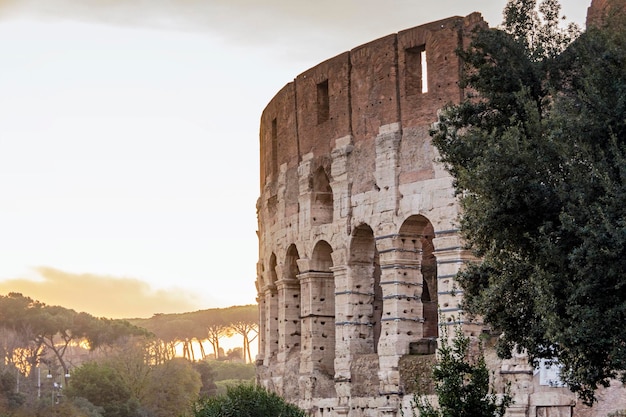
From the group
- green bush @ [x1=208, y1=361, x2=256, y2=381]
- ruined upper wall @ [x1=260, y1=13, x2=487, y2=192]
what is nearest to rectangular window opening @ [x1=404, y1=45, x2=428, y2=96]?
ruined upper wall @ [x1=260, y1=13, x2=487, y2=192]

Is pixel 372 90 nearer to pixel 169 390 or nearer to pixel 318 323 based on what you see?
pixel 318 323

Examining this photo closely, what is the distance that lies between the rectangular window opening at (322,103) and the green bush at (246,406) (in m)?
6.47

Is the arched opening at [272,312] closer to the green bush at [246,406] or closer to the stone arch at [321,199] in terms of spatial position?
the stone arch at [321,199]

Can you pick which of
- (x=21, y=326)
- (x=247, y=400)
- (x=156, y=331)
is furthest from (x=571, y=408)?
(x=156, y=331)

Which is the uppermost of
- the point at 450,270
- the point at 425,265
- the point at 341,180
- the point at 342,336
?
the point at 341,180

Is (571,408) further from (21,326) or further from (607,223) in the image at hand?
(21,326)

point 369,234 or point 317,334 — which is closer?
point 369,234

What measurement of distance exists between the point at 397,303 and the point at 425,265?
4.71 m

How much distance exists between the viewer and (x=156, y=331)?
71.9m

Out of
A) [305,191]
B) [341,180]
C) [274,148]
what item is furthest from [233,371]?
[341,180]

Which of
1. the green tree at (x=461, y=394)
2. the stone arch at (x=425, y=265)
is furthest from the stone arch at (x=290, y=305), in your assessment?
the green tree at (x=461, y=394)

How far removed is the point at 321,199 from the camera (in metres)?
25.0

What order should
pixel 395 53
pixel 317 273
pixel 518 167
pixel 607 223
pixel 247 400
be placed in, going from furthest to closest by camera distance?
pixel 317 273 < pixel 395 53 < pixel 247 400 < pixel 518 167 < pixel 607 223

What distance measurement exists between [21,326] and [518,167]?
44127 millimetres
